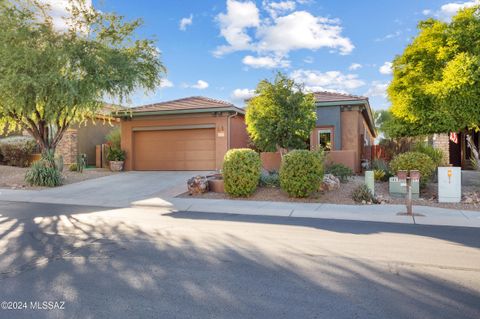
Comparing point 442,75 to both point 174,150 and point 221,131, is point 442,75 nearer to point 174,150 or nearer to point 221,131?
point 221,131

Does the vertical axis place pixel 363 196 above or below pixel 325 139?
below

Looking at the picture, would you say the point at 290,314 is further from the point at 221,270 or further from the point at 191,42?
the point at 191,42

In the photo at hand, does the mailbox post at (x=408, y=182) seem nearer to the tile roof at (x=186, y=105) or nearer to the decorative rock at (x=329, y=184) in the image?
the decorative rock at (x=329, y=184)

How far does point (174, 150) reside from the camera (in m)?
20.1

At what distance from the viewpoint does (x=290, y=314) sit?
11.7 ft

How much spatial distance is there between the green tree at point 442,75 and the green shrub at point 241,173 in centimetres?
567

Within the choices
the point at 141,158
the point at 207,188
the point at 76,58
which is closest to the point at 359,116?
the point at 207,188

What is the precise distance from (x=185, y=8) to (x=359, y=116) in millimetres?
10323

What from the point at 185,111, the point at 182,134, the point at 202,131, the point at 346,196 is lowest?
the point at 346,196

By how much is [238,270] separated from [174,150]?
1587 centimetres

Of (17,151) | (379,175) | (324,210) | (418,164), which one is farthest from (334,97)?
(17,151)

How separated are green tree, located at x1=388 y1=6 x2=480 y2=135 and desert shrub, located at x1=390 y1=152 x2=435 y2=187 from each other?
1.21 metres

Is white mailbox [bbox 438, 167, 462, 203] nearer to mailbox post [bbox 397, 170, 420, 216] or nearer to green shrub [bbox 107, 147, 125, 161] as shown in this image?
→ mailbox post [bbox 397, 170, 420, 216]

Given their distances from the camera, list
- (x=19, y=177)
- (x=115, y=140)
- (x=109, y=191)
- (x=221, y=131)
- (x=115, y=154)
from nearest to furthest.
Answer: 1. (x=109, y=191)
2. (x=19, y=177)
3. (x=221, y=131)
4. (x=115, y=154)
5. (x=115, y=140)
